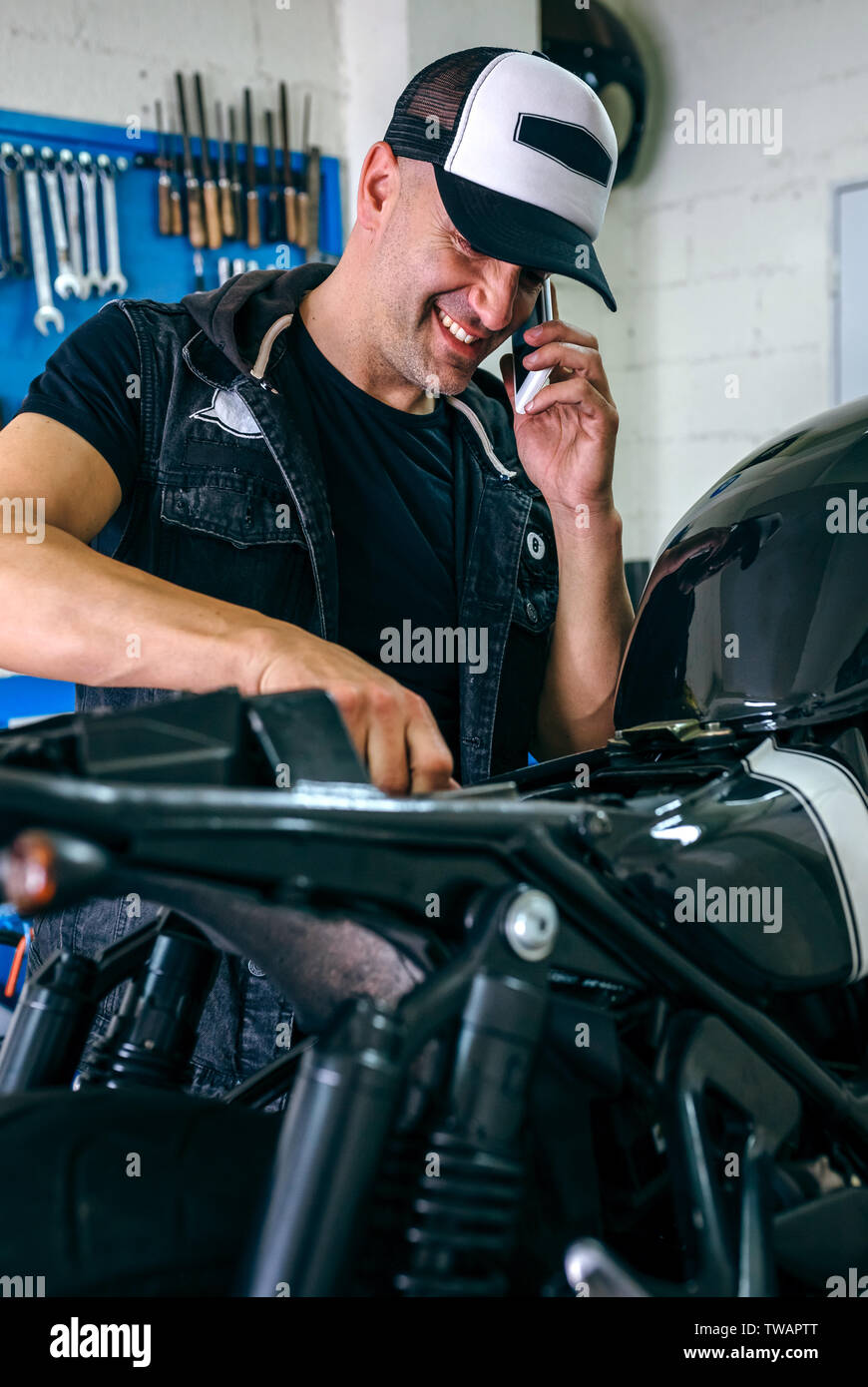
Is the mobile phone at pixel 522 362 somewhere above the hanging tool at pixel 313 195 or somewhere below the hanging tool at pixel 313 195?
below

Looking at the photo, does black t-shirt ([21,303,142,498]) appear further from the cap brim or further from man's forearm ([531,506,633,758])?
man's forearm ([531,506,633,758])

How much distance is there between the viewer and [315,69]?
262 cm

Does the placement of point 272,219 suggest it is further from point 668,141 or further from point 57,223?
point 668,141

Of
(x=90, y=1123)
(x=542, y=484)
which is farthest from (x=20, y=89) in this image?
(x=90, y=1123)

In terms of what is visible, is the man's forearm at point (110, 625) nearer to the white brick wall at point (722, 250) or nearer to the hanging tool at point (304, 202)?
the hanging tool at point (304, 202)

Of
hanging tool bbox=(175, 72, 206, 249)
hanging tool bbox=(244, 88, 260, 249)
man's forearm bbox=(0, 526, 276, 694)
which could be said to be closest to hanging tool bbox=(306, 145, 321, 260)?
hanging tool bbox=(244, 88, 260, 249)

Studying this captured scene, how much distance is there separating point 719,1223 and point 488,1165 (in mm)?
126

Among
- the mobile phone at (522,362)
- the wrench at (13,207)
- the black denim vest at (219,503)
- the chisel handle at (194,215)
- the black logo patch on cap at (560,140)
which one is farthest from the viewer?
the chisel handle at (194,215)

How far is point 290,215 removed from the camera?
2562 millimetres

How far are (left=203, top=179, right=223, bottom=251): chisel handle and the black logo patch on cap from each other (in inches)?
64.0

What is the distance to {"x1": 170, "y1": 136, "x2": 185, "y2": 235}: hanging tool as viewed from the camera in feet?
7.84

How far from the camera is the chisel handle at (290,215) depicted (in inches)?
101

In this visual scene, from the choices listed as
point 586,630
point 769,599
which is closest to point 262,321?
point 586,630

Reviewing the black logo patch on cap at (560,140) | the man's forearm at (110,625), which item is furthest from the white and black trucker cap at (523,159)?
the man's forearm at (110,625)
